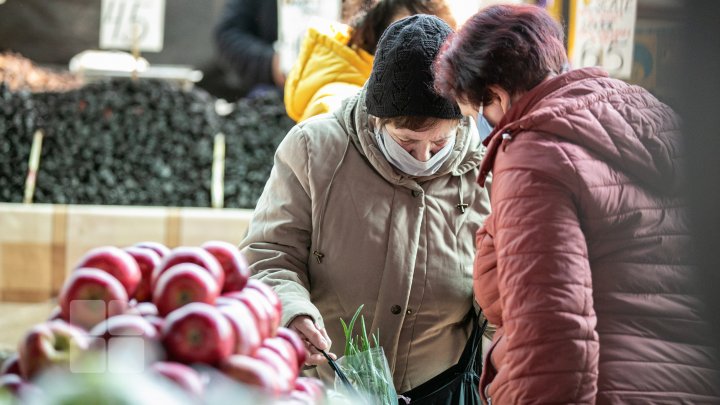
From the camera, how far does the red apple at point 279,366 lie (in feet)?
3.91

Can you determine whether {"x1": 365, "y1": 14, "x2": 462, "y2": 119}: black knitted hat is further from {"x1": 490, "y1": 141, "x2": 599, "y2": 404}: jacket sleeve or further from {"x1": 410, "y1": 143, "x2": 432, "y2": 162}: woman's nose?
{"x1": 490, "y1": 141, "x2": 599, "y2": 404}: jacket sleeve

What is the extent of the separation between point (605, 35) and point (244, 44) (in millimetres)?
2130

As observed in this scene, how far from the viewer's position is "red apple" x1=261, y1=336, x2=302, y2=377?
1258mm

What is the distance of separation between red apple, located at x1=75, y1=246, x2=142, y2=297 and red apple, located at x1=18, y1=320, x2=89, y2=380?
130mm

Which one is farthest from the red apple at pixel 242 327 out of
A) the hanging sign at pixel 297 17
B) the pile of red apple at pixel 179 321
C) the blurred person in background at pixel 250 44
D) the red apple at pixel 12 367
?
the blurred person in background at pixel 250 44

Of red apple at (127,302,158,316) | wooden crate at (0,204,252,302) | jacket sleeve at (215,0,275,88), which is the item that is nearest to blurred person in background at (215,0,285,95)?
jacket sleeve at (215,0,275,88)

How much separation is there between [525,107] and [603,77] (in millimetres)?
163

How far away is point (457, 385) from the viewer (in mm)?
2014

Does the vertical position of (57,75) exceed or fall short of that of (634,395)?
it exceeds it

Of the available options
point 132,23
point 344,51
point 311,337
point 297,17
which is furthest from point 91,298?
point 132,23

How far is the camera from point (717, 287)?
3.06 feet

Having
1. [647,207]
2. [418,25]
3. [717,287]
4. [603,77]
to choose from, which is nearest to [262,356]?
[717,287]

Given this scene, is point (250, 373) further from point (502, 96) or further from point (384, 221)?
point (384, 221)

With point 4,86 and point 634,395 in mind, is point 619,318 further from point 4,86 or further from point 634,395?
point 4,86
